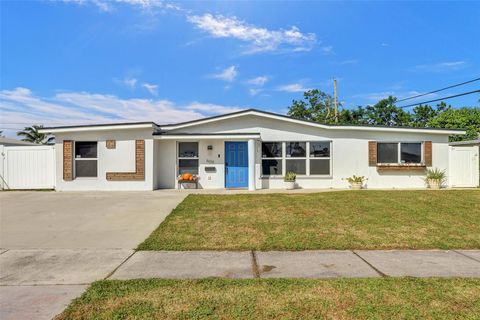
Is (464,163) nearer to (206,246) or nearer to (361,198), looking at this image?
(361,198)

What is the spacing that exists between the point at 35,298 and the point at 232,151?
33.7 ft

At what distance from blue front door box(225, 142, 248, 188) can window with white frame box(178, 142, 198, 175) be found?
1.33 metres

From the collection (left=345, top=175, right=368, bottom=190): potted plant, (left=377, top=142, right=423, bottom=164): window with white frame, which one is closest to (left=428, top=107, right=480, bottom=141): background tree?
(left=377, top=142, right=423, bottom=164): window with white frame

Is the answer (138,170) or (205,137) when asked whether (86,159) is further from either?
(205,137)

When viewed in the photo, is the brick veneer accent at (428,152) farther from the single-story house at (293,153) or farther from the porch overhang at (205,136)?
the porch overhang at (205,136)

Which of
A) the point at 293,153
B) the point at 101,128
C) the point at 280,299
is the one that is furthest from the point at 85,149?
the point at 280,299

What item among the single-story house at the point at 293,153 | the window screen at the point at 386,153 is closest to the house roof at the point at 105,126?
the single-story house at the point at 293,153

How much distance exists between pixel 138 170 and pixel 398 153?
1090cm

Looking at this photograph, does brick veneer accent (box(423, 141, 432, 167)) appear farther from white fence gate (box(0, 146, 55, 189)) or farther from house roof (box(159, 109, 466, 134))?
white fence gate (box(0, 146, 55, 189))

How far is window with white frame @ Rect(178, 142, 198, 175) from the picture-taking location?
13.4 metres

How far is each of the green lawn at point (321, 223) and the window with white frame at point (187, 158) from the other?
356 centimetres

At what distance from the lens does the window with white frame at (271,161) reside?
13.4 meters

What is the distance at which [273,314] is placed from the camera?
9.61ft

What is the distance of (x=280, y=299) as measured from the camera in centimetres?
323
